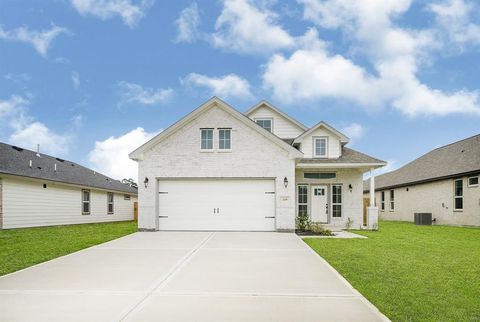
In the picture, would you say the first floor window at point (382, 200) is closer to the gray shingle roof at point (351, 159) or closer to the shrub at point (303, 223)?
the gray shingle roof at point (351, 159)

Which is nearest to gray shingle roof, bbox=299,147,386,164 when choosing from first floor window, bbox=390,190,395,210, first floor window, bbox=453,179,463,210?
first floor window, bbox=453,179,463,210

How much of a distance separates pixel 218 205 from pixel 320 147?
6473 millimetres

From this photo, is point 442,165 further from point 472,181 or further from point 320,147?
point 320,147

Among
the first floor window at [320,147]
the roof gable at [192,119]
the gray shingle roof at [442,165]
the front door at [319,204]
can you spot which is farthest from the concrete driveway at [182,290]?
the gray shingle roof at [442,165]

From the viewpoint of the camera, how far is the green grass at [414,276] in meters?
4.62

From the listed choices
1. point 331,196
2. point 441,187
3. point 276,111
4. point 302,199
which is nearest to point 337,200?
point 331,196

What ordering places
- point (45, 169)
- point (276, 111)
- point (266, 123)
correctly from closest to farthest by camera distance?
1. point (276, 111)
2. point (266, 123)
3. point (45, 169)

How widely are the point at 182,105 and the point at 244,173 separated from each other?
Answer: 11.0 m

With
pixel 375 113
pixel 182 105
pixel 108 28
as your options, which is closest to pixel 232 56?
pixel 182 105

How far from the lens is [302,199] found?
1764 centimetres

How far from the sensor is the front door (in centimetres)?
1752

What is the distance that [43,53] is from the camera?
733 inches

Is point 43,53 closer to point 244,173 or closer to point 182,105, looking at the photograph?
point 182,105

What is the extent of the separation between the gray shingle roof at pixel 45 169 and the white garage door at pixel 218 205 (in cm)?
811
